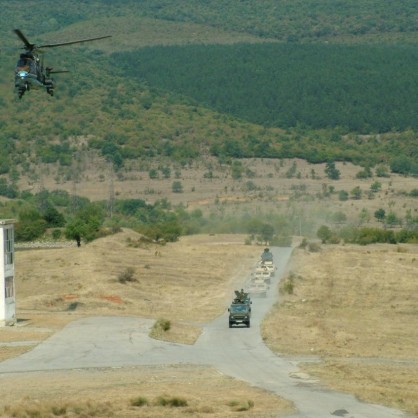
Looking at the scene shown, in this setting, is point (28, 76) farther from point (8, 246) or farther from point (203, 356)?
point (8, 246)

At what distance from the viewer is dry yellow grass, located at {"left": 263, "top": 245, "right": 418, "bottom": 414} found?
46.3 metres

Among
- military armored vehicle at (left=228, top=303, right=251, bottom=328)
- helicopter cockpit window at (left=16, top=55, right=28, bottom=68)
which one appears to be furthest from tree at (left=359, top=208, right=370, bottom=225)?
helicopter cockpit window at (left=16, top=55, right=28, bottom=68)

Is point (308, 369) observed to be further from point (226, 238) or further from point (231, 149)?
point (231, 149)

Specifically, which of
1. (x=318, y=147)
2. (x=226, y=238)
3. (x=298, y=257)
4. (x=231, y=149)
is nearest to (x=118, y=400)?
(x=298, y=257)

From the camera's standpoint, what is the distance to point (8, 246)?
2495 inches

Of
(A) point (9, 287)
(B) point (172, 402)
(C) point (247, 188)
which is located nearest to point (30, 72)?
(B) point (172, 402)

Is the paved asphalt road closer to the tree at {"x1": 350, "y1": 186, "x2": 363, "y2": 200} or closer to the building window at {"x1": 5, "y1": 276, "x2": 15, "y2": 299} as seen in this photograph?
the building window at {"x1": 5, "y1": 276, "x2": 15, "y2": 299}

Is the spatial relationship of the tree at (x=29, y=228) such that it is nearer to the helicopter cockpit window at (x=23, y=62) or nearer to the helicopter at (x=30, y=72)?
the helicopter at (x=30, y=72)

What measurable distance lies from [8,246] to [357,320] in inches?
640

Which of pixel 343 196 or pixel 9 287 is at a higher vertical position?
pixel 343 196

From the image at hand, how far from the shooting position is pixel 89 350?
5316 cm

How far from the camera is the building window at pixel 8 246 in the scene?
6278 centimetres

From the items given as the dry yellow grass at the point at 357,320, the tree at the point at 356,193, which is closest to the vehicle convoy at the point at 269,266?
the dry yellow grass at the point at 357,320

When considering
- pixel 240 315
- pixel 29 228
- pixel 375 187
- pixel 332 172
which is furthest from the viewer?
pixel 332 172
